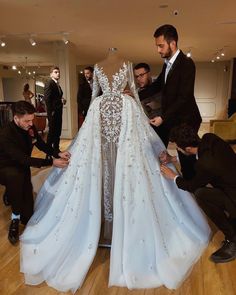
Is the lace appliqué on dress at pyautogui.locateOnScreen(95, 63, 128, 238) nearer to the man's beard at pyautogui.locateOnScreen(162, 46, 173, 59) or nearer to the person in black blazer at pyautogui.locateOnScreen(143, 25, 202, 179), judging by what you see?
the person in black blazer at pyautogui.locateOnScreen(143, 25, 202, 179)

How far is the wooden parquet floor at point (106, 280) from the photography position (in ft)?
5.44

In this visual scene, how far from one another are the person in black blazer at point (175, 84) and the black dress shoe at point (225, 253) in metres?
0.74

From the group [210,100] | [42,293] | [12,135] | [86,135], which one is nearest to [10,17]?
[12,135]

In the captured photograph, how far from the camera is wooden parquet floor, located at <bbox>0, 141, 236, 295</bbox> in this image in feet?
5.44

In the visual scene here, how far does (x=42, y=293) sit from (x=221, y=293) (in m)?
1.07

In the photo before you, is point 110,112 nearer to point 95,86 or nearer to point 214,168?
point 95,86

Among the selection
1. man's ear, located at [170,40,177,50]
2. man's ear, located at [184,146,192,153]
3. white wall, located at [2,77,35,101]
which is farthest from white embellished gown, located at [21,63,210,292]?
white wall, located at [2,77,35,101]

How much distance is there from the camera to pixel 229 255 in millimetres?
1985

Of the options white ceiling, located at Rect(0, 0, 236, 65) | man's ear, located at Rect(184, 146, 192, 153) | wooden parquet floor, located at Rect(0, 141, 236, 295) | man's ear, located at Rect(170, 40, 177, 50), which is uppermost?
white ceiling, located at Rect(0, 0, 236, 65)

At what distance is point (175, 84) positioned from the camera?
7.34ft

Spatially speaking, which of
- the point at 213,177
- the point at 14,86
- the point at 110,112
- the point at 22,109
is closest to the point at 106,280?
the point at 213,177

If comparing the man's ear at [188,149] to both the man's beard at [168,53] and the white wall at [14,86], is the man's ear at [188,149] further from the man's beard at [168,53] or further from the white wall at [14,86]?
the white wall at [14,86]

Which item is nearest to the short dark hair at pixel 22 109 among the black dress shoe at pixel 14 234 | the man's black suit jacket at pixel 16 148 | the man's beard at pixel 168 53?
the man's black suit jacket at pixel 16 148

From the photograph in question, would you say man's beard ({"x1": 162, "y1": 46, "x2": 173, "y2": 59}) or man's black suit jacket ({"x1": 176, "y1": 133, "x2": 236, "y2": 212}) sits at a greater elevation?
man's beard ({"x1": 162, "y1": 46, "x2": 173, "y2": 59})
